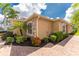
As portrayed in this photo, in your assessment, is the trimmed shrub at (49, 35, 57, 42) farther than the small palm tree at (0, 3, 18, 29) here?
Yes

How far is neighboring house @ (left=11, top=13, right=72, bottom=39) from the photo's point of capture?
141 inches

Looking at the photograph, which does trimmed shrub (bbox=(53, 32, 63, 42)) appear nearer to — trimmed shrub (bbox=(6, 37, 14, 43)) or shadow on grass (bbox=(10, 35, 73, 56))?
shadow on grass (bbox=(10, 35, 73, 56))

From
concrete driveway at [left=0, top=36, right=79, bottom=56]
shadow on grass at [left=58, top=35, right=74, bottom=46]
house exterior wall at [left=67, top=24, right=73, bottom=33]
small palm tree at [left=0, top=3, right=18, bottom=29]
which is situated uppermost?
small palm tree at [left=0, top=3, right=18, bottom=29]

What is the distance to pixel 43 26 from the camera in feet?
11.8

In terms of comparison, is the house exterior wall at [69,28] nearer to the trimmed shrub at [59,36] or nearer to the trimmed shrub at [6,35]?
the trimmed shrub at [59,36]

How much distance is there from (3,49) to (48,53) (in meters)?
0.76

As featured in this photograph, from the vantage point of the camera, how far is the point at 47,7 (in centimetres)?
357

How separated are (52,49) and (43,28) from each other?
39 centimetres

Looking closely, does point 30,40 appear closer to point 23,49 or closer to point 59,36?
point 23,49

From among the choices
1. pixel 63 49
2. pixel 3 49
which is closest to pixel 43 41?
pixel 63 49

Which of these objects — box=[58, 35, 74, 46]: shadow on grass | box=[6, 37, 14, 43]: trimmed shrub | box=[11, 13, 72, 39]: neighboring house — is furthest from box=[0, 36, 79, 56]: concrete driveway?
box=[11, 13, 72, 39]: neighboring house

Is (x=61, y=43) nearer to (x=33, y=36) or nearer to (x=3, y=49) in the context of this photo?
(x=33, y=36)

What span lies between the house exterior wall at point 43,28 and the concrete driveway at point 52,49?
0.66 feet

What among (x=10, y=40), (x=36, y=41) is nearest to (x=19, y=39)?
(x=10, y=40)
